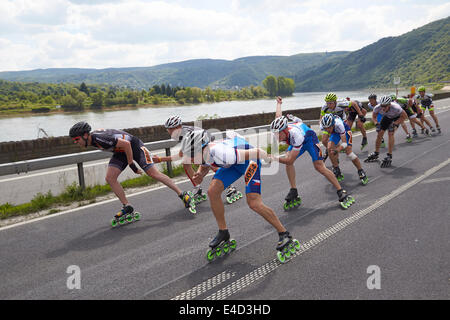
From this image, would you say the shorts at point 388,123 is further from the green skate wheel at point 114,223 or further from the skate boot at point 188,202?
the green skate wheel at point 114,223

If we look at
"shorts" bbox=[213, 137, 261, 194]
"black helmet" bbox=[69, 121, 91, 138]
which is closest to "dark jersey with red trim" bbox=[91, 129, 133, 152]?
"black helmet" bbox=[69, 121, 91, 138]

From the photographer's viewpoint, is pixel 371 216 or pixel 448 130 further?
pixel 448 130

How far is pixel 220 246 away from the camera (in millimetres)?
4688

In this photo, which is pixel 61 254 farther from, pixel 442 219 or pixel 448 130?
pixel 448 130

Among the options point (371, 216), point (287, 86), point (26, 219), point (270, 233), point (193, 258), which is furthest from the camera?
point (287, 86)

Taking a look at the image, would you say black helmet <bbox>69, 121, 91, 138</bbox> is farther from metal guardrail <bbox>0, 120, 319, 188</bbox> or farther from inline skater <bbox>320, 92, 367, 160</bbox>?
inline skater <bbox>320, 92, 367, 160</bbox>

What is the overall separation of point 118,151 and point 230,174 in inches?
105

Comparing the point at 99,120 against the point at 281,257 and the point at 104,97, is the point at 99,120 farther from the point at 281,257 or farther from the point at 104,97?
the point at 281,257

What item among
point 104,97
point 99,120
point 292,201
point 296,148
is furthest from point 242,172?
point 104,97

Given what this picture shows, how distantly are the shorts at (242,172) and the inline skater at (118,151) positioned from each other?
1903 mm

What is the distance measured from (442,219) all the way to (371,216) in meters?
1.08

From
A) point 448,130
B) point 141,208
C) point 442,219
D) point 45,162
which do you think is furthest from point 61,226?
point 448,130

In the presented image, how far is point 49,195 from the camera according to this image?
7.24 m

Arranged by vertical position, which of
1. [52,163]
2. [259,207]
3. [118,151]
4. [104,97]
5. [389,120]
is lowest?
[259,207]
